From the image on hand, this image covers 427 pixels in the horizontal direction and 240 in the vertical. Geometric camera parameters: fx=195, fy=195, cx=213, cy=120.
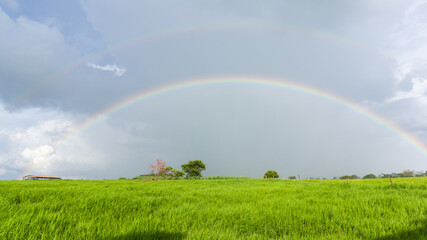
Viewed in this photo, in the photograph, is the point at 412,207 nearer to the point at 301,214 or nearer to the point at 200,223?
the point at 301,214

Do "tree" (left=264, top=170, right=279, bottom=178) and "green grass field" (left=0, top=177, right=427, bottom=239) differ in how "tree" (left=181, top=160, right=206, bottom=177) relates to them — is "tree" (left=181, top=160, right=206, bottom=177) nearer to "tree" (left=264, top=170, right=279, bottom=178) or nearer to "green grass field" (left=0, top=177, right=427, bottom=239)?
"tree" (left=264, top=170, right=279, bottom=178)

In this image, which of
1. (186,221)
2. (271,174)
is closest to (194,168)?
(271,174)

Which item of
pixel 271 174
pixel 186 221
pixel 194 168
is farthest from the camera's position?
pixel 271 174

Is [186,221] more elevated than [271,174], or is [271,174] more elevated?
[186,221]

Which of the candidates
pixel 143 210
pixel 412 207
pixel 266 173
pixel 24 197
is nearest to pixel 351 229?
pixel 412 207

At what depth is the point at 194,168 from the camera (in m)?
55.6

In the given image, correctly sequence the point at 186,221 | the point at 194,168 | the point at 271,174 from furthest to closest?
the point at 271,174
the point at 194,168
the point at 186,221

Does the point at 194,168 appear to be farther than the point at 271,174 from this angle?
No

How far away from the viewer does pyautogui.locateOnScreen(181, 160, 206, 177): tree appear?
55281 millimetres

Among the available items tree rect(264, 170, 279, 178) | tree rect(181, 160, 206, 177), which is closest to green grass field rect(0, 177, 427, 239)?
tree rect(181, 160, 206, 177)

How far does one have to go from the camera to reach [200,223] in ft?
12.4

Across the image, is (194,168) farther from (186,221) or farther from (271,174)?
(186,221)

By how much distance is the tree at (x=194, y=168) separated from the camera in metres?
55.3

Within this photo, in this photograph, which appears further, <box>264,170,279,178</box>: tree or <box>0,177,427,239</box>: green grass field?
<box>264,170,279,178</box>: tree
